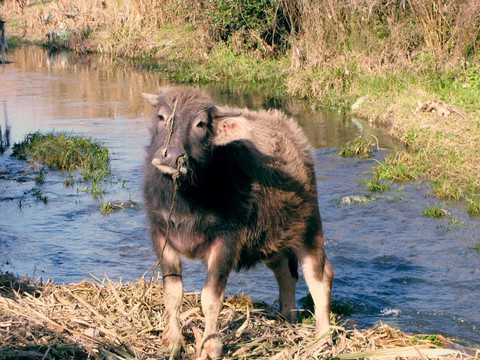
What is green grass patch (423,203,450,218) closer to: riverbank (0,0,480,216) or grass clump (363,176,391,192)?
riverbank (0,0,480,216)

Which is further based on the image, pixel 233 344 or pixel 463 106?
pixel 463 106

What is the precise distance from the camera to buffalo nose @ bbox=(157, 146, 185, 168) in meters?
3.82

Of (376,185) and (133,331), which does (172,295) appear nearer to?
(133,331)

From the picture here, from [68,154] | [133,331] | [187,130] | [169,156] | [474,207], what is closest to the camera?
[169,156]

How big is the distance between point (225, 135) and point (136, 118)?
10.9 m

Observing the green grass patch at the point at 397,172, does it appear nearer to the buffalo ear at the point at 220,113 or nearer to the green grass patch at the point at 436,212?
the green grass patch at the point at 436,212

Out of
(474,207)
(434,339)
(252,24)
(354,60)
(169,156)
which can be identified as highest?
(252,24)

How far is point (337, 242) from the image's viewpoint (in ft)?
25.3

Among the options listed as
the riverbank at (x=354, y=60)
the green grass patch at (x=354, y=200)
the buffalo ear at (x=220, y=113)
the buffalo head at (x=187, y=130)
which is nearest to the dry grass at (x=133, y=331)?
the buffalo head at (x=187, y=130)

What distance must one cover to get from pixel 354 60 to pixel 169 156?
1240 cm

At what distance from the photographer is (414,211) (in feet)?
28.2

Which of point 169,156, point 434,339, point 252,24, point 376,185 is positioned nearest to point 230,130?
point 169,156

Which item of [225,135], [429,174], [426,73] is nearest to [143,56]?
[426,73]

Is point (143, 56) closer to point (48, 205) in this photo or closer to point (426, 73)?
point (426, 73)
